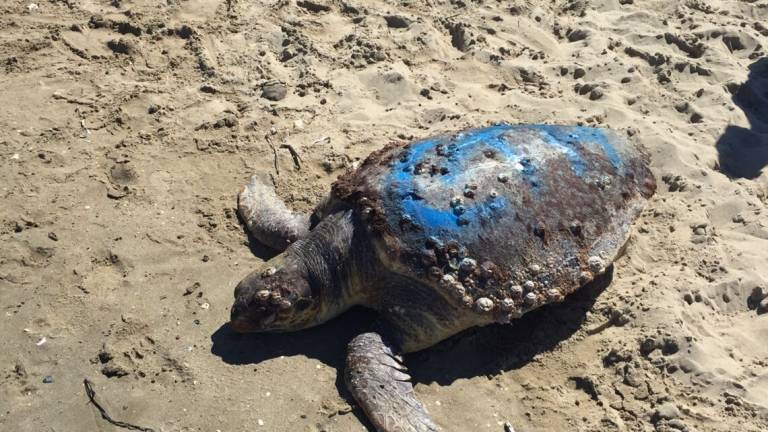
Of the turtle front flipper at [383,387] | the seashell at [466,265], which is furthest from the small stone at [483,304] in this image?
the turtle front flipper at [383,387]

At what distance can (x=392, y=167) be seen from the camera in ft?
12.5

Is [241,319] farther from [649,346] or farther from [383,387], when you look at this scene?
[649,346]

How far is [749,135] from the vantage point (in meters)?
5.21

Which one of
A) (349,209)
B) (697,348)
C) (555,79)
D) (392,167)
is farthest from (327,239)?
(555,79)

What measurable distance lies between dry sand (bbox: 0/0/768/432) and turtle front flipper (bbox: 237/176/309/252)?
5.8 inches

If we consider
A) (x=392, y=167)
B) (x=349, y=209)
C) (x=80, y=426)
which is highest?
(x=392, y=167)

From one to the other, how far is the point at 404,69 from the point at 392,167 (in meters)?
2.14

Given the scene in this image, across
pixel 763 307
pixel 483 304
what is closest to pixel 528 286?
pixel 483 304

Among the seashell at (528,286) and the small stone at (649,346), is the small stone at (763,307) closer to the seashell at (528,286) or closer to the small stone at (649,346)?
the small stone at (649,346)

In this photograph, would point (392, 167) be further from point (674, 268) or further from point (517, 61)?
point (517, 61)

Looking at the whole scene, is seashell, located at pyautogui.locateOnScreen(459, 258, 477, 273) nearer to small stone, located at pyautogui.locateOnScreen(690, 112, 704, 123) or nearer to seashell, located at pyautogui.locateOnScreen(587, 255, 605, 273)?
seashell, located at pyautogui.locateOnScreen(587, 255, 605, 273)

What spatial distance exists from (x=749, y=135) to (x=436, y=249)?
3.27m

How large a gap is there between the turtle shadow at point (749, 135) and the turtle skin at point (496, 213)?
4.60ft

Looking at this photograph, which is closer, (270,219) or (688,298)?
(688,298)
